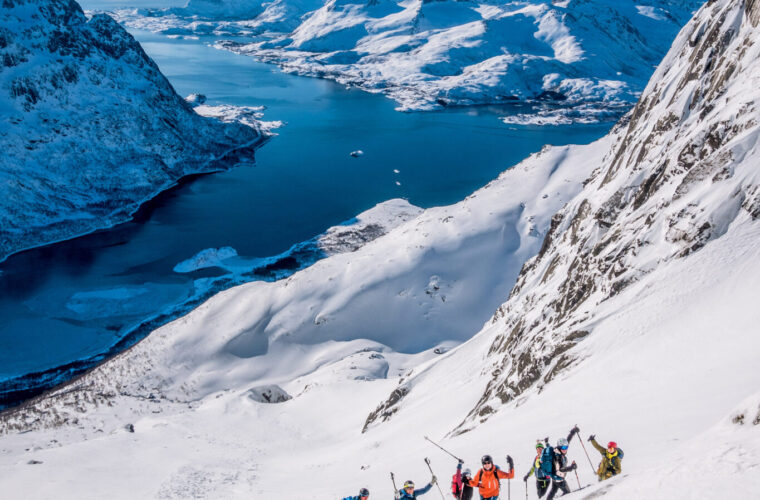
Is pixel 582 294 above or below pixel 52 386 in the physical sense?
above

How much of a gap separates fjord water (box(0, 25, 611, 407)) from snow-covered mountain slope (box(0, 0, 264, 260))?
7.50 metres

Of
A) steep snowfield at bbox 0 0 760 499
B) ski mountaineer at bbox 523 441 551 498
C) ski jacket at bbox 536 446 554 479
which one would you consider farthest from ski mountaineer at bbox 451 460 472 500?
ski jacket at bbox 536 446 554 479

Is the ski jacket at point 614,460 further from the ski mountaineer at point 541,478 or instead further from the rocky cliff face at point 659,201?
the rocky cliff face at point 659,201

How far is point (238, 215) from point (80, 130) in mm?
49274

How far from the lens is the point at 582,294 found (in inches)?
1214

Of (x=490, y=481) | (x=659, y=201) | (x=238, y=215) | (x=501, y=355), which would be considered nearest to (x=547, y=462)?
(x=490, y=481)

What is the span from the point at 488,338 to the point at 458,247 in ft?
82.3

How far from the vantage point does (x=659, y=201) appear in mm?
28469

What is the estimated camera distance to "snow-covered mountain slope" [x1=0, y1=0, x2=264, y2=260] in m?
109

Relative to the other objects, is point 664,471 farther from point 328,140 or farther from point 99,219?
point 328,140

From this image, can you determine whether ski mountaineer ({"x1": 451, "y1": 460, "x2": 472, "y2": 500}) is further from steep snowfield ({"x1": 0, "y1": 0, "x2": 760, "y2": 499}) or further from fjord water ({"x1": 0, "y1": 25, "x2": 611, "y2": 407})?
fjord water ({"x1": 0, "y1": 25, "x2": 611, "y2": 407})

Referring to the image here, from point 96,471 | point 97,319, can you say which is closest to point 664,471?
point 96,471

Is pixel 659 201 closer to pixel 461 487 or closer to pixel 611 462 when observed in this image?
pixel 611 462

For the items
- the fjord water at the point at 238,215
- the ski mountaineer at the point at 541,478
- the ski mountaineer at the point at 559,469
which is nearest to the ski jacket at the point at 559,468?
the ski mountaineer at the point at 559,469
